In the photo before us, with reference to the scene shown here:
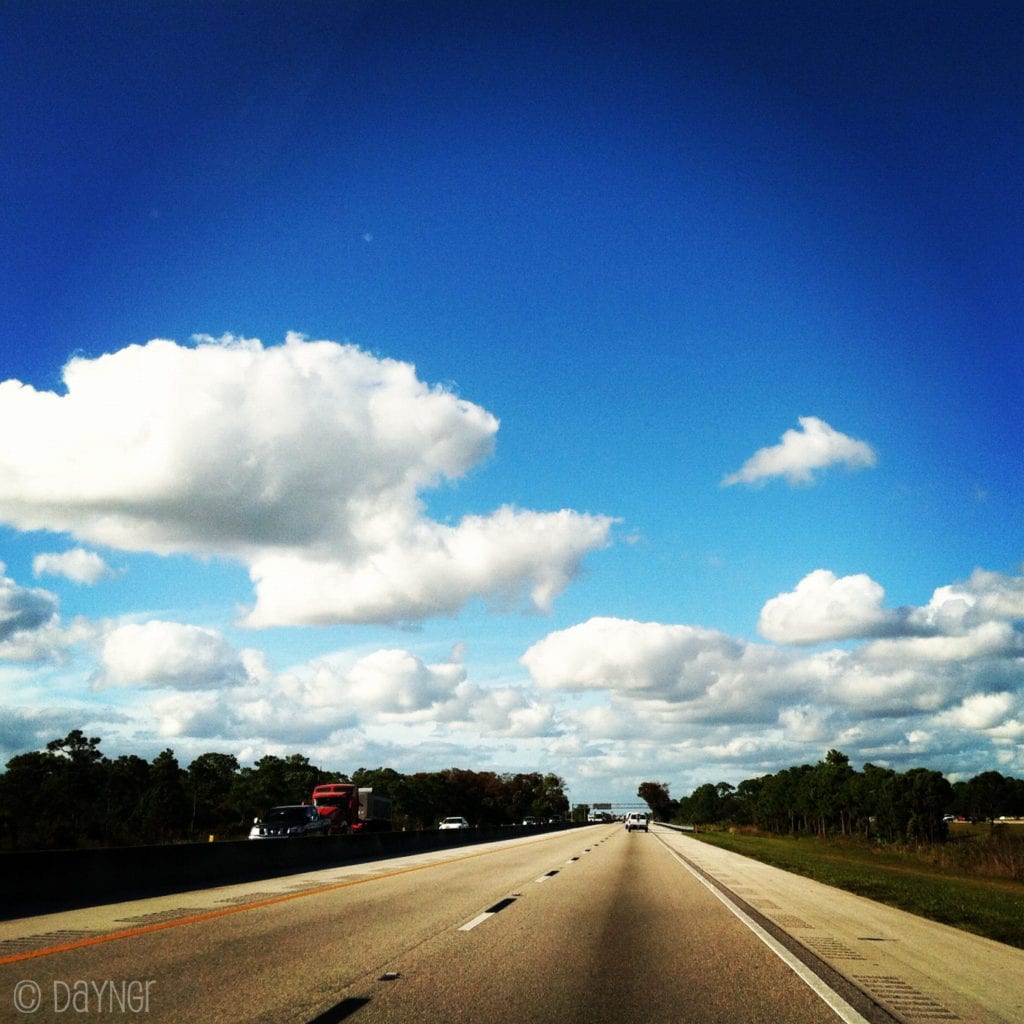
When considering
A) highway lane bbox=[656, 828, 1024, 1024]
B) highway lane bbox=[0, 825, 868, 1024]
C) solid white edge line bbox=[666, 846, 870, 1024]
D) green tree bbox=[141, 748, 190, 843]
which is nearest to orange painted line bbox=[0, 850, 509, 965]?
highway lane bbox=[0, 825, 868, 1024]

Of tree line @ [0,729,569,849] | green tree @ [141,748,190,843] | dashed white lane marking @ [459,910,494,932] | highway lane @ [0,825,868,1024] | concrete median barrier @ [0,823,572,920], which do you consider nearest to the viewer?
highway lane @ [0,825,868,1024]

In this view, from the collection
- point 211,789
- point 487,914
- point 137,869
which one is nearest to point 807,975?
point 487,914

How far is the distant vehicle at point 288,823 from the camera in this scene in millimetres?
31391

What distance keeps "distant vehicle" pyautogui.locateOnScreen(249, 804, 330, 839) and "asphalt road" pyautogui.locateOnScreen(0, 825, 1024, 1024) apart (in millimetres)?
16651

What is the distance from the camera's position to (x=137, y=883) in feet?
54.2

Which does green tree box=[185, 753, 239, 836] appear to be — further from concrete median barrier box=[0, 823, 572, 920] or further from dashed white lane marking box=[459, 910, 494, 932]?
dashed white lane marking box=[459, 910, 494, 932]

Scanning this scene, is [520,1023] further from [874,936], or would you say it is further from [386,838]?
[386,838]

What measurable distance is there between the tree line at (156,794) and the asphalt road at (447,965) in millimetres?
33933

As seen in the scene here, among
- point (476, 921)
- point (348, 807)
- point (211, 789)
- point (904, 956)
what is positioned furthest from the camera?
point (211, 789)

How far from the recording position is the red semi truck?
4819 centimetres

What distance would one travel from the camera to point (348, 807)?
49844mm

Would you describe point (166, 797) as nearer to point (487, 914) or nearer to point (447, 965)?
point (487, 914)

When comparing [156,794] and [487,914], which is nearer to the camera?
[487,914]

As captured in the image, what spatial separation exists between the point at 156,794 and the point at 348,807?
81.6 m
